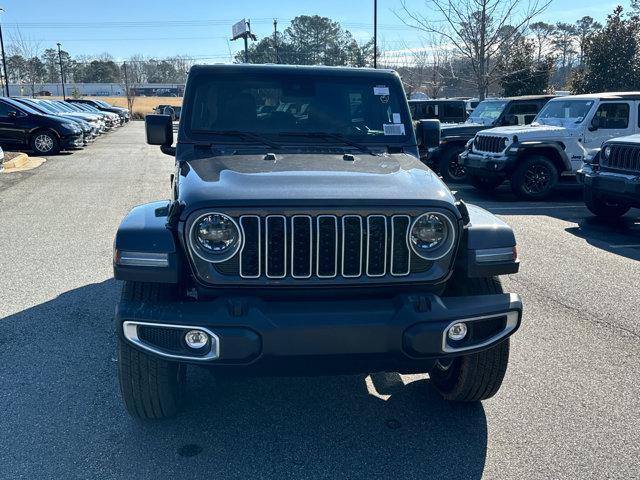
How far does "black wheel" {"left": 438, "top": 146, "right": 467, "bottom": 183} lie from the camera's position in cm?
1292

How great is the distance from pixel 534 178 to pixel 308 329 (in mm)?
9471

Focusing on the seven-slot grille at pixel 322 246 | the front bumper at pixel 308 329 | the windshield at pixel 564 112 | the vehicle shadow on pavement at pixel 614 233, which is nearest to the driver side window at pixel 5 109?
the windshield at pixel 564 112

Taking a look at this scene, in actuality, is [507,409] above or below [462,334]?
below

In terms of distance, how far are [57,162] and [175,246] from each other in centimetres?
1557

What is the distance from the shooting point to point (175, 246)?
2768 mm

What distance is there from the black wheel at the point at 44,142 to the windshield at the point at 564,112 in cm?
1419

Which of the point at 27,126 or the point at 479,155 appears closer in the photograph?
the point at 479,155

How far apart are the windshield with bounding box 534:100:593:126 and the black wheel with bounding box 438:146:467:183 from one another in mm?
1816

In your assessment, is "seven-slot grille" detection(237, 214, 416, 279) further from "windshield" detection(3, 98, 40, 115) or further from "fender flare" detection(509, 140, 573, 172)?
"windshield" detection(3, 98, 40, 115)

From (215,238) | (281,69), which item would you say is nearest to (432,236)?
(215,238)

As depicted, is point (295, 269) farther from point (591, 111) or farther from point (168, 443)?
point (591, 111)

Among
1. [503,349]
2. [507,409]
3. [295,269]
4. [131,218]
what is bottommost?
[507,409]

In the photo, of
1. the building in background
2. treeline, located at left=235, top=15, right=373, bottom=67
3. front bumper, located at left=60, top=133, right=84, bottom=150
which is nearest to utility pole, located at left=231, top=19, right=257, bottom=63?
treeline, located at left=235, top=15, right=373, bottom=67

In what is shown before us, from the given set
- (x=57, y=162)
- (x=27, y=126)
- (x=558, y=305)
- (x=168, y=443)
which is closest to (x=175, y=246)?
→ (x=168, y=443)
